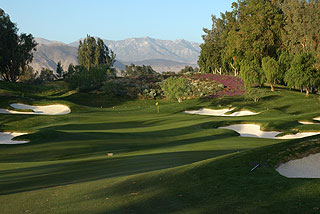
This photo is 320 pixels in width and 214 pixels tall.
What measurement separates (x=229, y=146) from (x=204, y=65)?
98.5 m

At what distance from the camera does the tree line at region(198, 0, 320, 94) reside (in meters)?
65.6

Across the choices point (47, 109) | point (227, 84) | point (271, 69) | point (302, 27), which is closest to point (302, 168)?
point (47, 109)

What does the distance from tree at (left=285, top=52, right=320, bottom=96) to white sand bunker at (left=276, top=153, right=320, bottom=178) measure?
53085 mm

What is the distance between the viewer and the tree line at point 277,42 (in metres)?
65.6

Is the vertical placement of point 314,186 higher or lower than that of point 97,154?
higher

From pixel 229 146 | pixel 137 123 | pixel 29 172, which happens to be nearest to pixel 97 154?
pixel 29 172

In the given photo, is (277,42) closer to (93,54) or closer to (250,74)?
(250,74)

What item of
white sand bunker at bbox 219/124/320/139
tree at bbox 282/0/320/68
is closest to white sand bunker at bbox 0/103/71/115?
white sand bunker at bbox 219/124/320/139

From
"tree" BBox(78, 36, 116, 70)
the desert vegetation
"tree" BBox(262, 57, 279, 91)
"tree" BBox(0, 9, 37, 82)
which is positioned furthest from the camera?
"tree" BBox(78, 36, 116, 70)

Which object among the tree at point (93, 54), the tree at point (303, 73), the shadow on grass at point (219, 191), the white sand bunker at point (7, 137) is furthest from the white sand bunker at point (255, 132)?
the tree at point (93, 54)

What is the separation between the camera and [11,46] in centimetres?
9744

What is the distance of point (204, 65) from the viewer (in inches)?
4724

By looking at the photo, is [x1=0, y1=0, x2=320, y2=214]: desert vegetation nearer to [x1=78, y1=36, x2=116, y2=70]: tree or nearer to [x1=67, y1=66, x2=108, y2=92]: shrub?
[x1=67, y1=66, x2=108, y2=92]: shrub

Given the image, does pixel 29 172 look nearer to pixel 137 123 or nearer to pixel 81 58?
pixel 137 123
